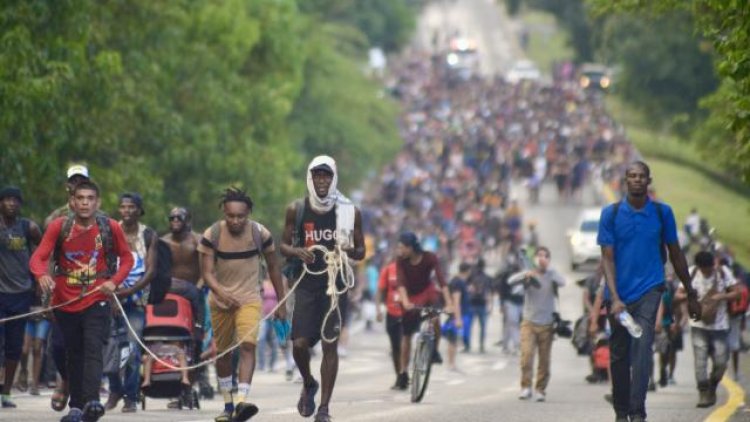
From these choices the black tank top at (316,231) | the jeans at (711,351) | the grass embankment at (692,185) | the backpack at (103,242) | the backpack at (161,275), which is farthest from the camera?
the grass embankment at (692,185)

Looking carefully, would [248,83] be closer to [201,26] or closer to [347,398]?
[201,26]

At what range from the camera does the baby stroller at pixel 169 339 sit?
17.7 meters

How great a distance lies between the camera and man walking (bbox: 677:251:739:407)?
20219 mm

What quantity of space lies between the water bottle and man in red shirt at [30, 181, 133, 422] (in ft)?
10.8

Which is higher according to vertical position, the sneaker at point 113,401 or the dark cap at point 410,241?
the dark cap at point 410,241

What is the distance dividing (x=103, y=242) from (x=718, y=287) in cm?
845

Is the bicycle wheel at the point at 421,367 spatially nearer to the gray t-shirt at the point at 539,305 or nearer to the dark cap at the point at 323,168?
the gray t-shirt at the point at 539,305

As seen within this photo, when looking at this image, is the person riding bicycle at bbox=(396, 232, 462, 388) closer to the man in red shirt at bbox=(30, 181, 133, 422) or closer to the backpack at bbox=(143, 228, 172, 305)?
the backpack at bbox=(143, 228, 172, 305)

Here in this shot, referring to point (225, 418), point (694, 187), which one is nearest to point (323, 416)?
point (225, 418)

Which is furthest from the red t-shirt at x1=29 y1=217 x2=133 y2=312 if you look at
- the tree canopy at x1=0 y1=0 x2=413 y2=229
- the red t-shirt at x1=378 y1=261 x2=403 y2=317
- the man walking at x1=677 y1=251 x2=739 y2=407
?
the tree canopy at x1=0 y1=0 x2=413 y2=229

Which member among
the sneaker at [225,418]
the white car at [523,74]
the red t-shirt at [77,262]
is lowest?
the sneaker at [225,418]

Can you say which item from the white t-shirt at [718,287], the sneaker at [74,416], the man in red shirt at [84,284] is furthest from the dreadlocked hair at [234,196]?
the white t-shirt at [718,287]

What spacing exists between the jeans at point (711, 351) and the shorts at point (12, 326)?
6.63 m

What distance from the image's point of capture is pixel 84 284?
14.1m
